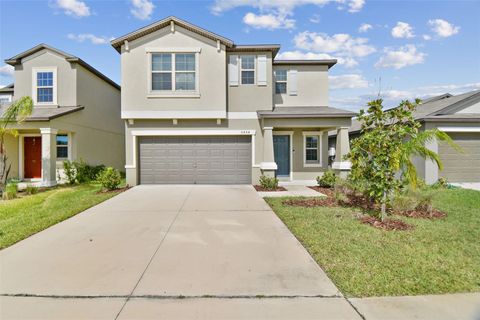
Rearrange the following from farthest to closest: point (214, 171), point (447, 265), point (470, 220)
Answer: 1. point (214, 171)
2. point (470, 220)
3. point (447, 265)

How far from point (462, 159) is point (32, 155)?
22.8 metres

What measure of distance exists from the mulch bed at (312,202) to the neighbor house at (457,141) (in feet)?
23.1

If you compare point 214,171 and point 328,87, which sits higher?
point 328,87

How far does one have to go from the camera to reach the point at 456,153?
43.6 feet

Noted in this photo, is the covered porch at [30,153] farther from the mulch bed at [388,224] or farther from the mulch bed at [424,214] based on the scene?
the mulch bed at [424,214]

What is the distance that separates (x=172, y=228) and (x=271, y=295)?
3.50 m

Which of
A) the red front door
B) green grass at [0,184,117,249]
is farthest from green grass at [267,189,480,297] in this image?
the red front door

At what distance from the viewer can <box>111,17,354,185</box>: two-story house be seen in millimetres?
12336

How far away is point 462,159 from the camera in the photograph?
→ 526 inches

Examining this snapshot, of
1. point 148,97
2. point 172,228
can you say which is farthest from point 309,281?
point 148,97

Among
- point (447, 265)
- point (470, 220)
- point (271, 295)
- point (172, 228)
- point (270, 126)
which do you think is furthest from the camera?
point (270, 126)

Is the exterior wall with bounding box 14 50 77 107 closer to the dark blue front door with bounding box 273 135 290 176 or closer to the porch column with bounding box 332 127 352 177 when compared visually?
the dark blue front door with bounding box 273 135 290 176

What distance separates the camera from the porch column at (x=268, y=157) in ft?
39.6

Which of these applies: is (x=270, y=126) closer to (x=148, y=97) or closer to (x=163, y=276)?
(x=148, y=97)
